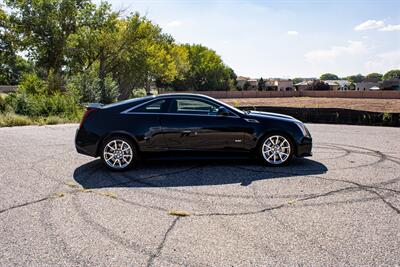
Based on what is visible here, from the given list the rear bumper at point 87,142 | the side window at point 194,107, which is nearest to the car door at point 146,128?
the side window at point 194,107

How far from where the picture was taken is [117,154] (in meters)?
6.43

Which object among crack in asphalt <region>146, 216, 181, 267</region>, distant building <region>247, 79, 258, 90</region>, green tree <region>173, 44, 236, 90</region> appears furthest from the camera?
distant building <region>247, 79, 258, 90</region>

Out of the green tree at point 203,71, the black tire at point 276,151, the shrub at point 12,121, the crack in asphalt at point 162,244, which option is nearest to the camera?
the crack in asphalt at point 162,244

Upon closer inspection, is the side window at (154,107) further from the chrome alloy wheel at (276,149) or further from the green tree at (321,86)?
the green tree at (321,86)

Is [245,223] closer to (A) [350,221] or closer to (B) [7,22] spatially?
(A) [350,221]

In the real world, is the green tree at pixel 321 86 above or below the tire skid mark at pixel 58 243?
above

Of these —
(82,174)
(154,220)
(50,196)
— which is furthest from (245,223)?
(82,174)

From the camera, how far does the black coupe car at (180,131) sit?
643 cm

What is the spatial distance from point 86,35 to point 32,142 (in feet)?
94.5

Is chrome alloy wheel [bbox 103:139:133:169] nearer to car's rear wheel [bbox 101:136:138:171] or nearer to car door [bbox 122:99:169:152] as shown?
car's rear wheel [bbox 101:136:138:171]

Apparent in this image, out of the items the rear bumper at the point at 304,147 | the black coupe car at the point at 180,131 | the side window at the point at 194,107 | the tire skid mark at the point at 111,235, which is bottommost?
the tire skid mark at the point at 111,235

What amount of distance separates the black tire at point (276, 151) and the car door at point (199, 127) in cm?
47

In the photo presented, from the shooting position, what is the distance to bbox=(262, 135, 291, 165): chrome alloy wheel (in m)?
6.77

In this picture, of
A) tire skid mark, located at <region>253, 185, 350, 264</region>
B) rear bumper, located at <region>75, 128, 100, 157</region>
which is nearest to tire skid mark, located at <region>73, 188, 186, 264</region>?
tire skid mark, located at <region>253, 185, 350, 264</region>
